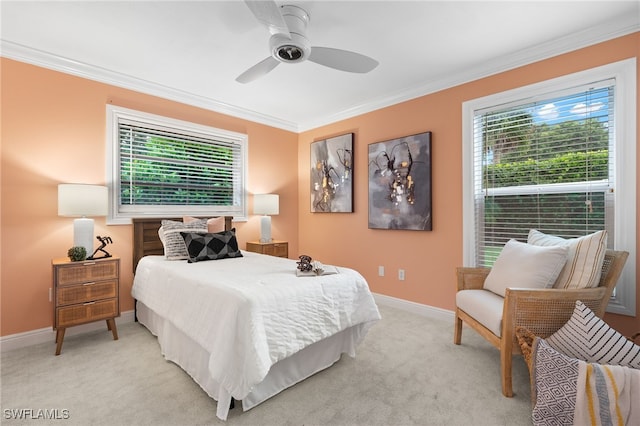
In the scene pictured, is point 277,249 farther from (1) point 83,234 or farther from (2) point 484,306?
(2) point 484,306

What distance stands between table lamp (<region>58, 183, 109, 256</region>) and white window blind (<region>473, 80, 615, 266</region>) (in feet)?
11.7

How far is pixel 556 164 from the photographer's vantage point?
263cm

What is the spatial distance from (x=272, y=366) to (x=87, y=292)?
1.86 meters

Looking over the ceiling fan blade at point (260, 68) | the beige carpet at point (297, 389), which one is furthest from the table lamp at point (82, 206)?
the ceiling fan blade at point (260, 68)

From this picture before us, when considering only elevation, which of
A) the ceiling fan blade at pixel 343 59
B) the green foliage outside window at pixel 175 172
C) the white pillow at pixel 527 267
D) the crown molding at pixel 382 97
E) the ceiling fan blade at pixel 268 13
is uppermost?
the crown molding at pixel 382 97

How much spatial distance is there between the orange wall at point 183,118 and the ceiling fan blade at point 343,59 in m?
1.42

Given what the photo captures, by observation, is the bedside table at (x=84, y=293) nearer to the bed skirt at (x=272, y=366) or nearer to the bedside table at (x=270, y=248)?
the bed skirt at (x=272, y=366)

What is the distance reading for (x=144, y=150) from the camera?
344 centimetres

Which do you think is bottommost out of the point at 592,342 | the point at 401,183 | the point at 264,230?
the point at 592,342

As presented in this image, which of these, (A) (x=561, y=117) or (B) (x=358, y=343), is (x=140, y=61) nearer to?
(B) (x=358, y=343)

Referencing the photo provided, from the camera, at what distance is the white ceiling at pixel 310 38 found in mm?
2158

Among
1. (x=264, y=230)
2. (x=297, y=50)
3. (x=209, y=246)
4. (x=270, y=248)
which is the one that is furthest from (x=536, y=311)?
(x=264, y=230)

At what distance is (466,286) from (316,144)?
115 inches

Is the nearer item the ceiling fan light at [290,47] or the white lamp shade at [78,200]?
the ceiling fan light at [290,47]
